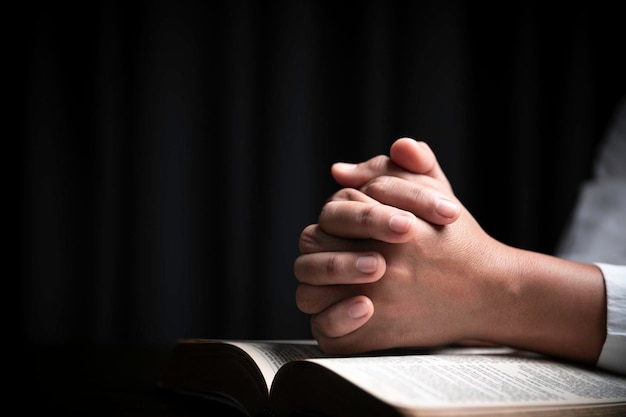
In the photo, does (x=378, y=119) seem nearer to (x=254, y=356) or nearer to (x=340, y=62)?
(x=340, y=62)

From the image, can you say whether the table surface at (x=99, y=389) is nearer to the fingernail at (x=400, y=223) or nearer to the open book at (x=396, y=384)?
the open book at (x=396, y=384)

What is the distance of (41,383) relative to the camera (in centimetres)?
68

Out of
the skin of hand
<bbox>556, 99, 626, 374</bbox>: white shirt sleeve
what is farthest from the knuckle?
<bbox>556, 99, 626, 374</bbox>: white shirt sleeve

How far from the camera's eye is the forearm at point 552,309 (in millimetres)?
623

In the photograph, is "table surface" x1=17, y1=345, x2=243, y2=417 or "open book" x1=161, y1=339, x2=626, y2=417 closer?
"open book" x1=161, y1=339, x2=626, y2=417

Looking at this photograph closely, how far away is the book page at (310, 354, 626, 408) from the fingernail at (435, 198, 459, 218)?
14 cm

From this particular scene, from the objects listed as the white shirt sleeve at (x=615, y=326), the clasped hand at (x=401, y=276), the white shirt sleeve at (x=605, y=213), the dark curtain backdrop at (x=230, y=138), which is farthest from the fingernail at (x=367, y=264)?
the dark curtain backdrop at (x=230, y=138)

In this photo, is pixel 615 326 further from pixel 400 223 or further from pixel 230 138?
pixel 230 138

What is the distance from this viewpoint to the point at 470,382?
0.44 meters

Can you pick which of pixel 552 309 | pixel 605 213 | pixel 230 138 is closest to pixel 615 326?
pixel 552 309

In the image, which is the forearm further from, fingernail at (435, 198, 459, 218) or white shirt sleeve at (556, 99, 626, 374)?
white shirt sleeve at (556, 99, 626, 374)

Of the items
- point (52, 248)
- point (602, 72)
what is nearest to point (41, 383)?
point (52, 248)

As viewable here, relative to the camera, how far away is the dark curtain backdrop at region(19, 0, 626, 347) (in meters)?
1.70

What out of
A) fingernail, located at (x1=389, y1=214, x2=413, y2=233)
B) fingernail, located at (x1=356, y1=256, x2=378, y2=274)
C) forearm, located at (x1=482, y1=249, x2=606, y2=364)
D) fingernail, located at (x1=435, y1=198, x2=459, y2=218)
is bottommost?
forearm, located at (x1=482, y1=249, x2=606, y2=364)
